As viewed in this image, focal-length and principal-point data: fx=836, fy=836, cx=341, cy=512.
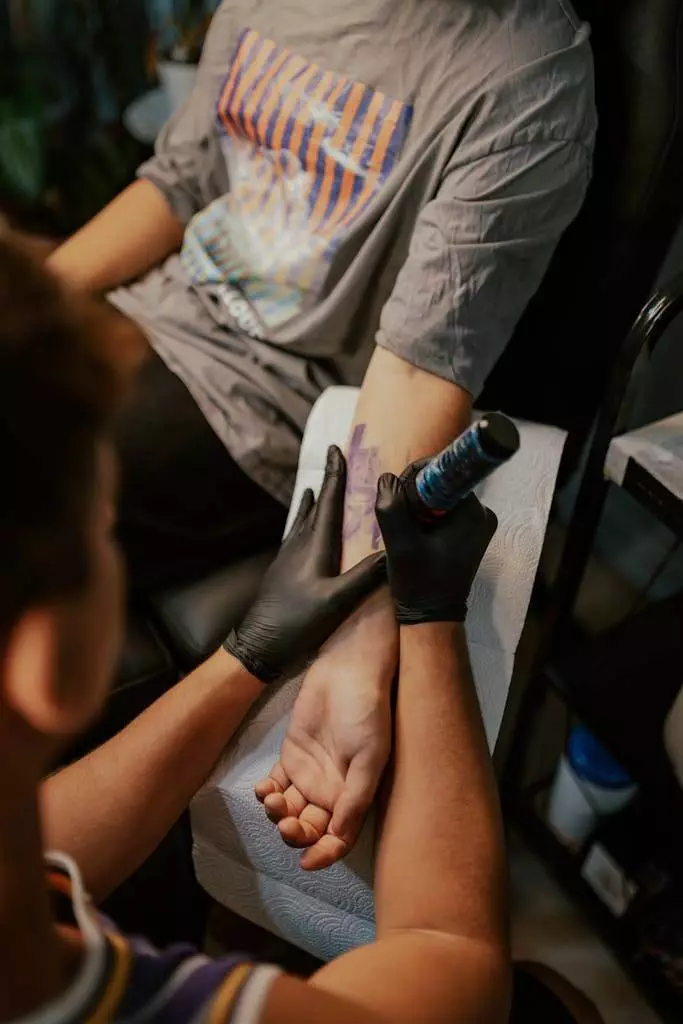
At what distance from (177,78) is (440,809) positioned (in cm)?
133

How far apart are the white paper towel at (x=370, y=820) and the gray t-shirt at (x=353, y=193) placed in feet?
0.42

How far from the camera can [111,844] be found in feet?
2.40

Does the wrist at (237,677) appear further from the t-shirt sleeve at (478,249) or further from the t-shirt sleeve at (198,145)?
the t-shirt sleeve at (198,145)

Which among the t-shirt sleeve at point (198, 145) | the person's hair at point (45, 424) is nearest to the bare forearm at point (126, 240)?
the t-shirt sleeve at point (198, 145)

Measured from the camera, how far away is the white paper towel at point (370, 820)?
0.81m

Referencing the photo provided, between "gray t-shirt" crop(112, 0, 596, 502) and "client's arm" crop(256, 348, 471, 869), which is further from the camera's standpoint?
"gray t-shirt" crop(112, 0, 596, 502)

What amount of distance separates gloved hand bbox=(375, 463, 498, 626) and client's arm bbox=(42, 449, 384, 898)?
0.05 m

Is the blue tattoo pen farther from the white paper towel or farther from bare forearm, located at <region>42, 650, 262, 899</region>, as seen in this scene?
bare forearm, located at <region>42, 650, 262, 899</region>

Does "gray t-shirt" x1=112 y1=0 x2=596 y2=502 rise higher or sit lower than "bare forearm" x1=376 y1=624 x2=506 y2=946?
higher

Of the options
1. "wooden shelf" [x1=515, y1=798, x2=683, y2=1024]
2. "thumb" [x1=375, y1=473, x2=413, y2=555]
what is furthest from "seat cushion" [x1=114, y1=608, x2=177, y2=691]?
"wooden shelf" [x1=515, y1=798, x2=683, y2=1024]

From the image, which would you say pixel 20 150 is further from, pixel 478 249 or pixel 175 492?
pixel 478 249

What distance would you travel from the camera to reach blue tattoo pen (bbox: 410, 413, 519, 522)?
0.65m

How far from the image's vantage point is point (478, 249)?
855 millimetres

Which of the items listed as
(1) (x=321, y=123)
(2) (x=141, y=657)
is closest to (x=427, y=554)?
(2) (x=141, y=657)
